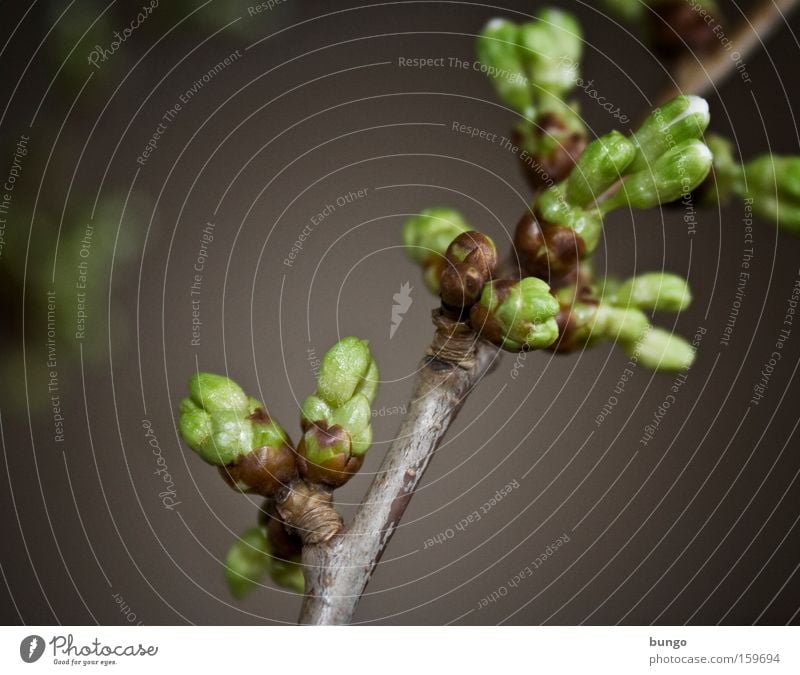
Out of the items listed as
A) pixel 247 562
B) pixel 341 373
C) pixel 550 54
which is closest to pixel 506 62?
pixel 550 54

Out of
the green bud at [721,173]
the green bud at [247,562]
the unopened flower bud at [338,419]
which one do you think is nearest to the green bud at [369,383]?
the unopened flower bud at [338,419]

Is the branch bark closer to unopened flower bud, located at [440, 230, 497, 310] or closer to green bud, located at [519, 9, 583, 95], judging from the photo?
unopened flower bud, located at [440, 230, 497, 310]

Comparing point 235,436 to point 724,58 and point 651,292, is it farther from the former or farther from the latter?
point 724,58
